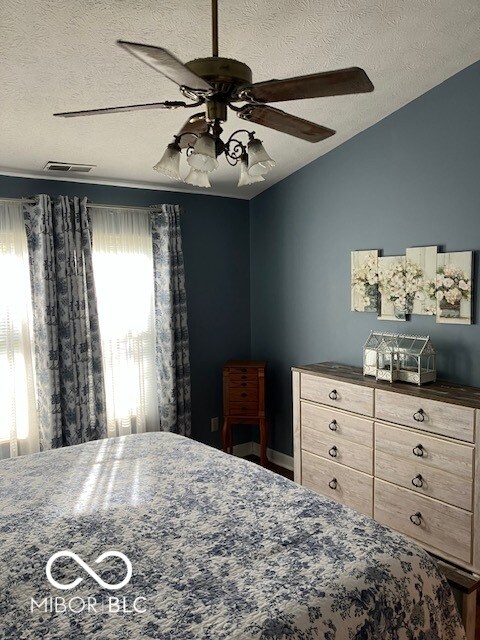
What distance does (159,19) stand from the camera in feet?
6.61

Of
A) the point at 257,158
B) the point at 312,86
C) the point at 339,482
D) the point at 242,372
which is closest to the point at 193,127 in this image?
the point at 257,158

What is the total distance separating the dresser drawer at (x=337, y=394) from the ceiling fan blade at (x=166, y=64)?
2138mm

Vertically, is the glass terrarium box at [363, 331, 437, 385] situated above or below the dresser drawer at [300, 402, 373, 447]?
above

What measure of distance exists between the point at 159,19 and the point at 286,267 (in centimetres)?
250

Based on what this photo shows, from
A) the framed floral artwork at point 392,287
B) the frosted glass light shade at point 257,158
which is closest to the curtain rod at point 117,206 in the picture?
the framed floral artwork at point 392,287

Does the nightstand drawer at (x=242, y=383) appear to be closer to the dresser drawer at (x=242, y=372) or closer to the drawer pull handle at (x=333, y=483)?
the dresser drawer at (x=242, y=372)

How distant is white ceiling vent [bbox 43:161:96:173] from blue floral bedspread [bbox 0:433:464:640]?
2.10 metres

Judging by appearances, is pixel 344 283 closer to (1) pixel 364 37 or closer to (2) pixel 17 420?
(1) pixel 364 37

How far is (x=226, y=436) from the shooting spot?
4.25 m

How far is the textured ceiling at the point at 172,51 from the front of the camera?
6.56ft

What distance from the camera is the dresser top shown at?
2.66 meters

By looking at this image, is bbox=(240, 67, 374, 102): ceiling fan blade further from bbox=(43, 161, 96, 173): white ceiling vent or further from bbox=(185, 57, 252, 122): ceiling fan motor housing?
bbox=(43, 161, 96, 173): white ceiling vent

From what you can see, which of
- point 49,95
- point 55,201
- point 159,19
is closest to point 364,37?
point 159,19

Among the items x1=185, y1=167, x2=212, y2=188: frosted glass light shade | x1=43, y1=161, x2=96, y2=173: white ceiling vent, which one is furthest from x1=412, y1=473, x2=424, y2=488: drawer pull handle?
x1=43, y1=161, x2=96, y2=173: white ceiling vent
